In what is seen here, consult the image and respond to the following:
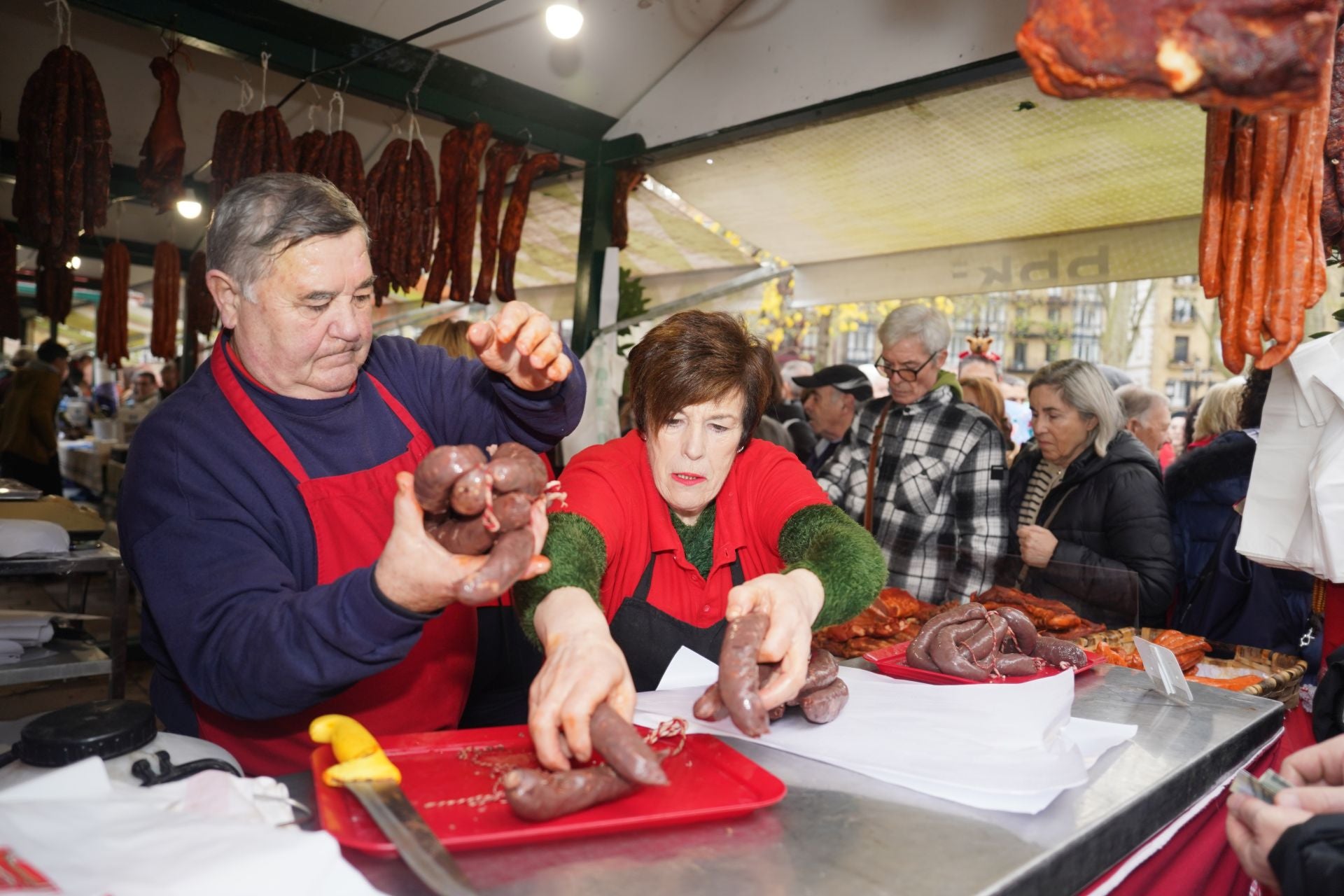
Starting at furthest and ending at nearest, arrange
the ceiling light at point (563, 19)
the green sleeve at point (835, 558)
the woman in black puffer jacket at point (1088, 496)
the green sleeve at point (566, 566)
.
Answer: the ceiling light at point (563, 19), the woman in black puffer jacket at point (1088, 496), the green sleeve at point (835, 558), the green sleeve at point (566, 566)

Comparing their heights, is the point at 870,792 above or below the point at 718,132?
below

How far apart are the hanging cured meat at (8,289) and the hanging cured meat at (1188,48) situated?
6160 millimetres

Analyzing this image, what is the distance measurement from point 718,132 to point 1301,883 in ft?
14.1

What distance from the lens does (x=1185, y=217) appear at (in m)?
4.52

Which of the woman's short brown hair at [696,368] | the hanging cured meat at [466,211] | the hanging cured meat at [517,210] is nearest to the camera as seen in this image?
the woman's short brown hair at [696,368]

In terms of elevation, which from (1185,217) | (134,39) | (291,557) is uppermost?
(134,39)

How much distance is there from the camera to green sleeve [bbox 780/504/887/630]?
1873 millimetres

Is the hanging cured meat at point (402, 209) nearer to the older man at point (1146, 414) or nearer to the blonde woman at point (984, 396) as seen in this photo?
the blonde woman at point (984, 396)

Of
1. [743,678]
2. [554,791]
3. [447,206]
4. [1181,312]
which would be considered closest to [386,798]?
[554,791]

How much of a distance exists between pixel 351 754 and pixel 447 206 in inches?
164

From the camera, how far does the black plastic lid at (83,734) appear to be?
49.6 inches

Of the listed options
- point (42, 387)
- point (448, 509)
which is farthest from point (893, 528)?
point (42, 387)

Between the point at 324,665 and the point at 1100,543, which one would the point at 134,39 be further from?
the point at 1100,543

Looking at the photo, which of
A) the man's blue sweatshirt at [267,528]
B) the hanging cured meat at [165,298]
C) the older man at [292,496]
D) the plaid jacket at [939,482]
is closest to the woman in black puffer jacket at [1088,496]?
the plaid jacket at [939,482]
